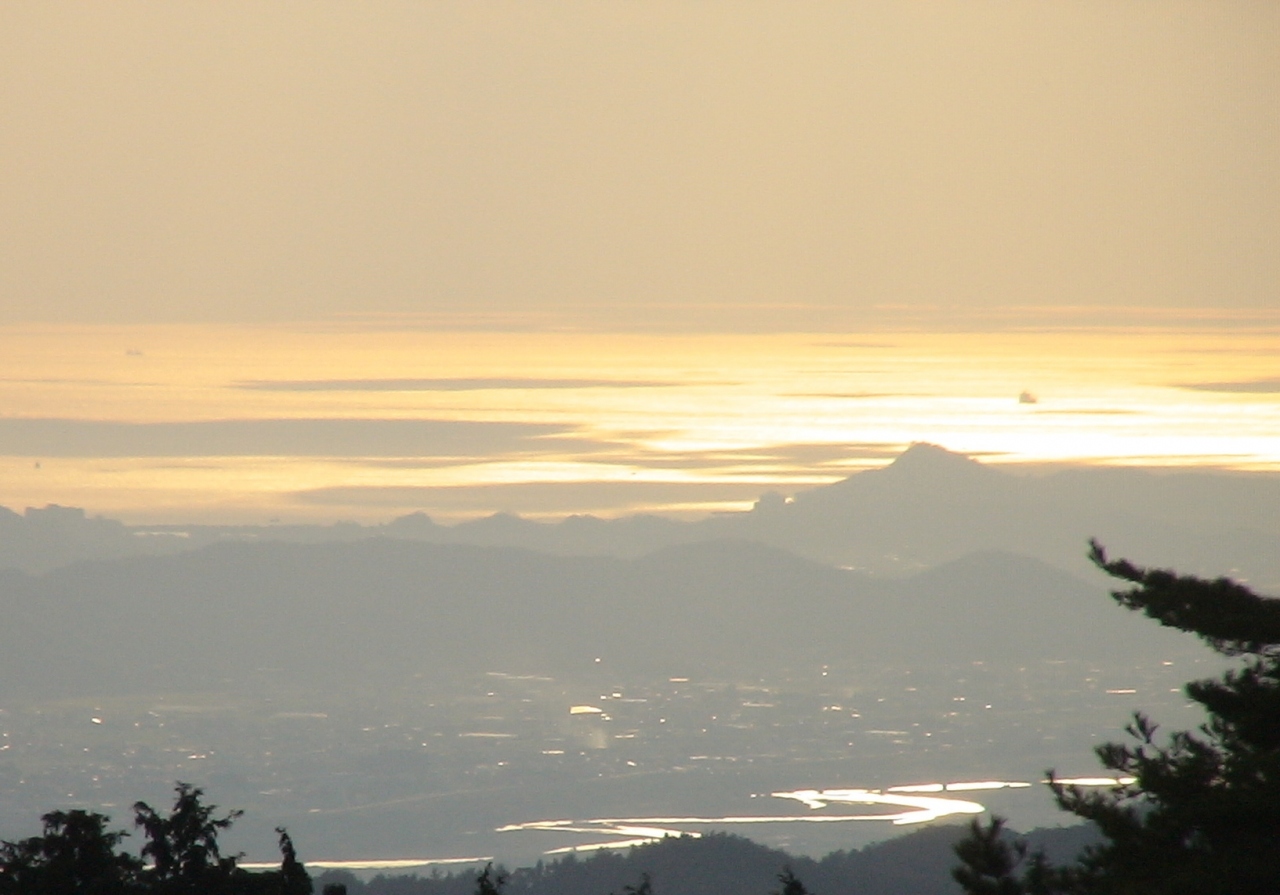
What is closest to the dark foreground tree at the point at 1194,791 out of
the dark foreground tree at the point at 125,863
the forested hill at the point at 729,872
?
the dark foreground tree at the point at 125,863

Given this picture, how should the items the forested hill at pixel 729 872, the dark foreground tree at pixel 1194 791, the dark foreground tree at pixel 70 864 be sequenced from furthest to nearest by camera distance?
the forested hill at pixel 729 872, the dark foreground tree at pixel 70 864, the dark foreground tree at pixel 1194 791

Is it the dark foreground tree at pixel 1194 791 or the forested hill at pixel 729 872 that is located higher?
the forested hill at pixel 729 872

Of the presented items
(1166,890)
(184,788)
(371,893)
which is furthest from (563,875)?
(1166,890)

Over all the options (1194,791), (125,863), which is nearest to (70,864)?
(125,863)

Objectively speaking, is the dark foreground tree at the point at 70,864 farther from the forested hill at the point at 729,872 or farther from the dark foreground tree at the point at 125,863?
the forested hill at the point at 729,872

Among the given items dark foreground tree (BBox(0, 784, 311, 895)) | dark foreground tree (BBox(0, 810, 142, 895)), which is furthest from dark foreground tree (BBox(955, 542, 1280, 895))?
dark foreground tree (BBox(0, 810, 142, 895))

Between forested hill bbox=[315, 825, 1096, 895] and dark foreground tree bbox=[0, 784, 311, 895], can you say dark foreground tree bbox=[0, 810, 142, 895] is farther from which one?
forested hill bbox=[315, 825, 1096, 895]

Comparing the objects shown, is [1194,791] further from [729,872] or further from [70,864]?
[729,872]
